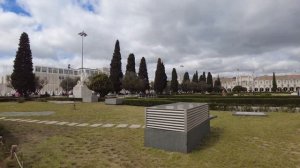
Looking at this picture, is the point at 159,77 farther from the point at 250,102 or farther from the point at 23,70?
the point at 250,102

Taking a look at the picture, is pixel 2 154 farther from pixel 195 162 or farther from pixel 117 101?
pixel 117 101

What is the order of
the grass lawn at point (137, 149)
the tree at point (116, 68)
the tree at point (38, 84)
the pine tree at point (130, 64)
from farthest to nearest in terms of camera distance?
the tree at point (38, 84), the pine tree at point (130, 64), the tree at point (116, 68), the grass lawn at point (137, 149)

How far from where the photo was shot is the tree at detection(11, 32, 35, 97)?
168 ft

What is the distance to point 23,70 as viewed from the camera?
5200 centimetres

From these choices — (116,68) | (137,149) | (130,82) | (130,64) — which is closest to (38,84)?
(130,64)

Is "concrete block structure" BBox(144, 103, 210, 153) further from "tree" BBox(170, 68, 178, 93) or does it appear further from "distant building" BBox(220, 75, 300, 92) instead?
"distant building" BBox(220, 75, 300, 92)

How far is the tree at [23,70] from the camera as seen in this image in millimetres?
51312

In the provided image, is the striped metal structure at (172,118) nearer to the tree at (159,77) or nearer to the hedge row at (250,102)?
the hedge row at (250,102)

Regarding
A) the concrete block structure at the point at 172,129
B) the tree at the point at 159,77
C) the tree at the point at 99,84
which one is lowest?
the concrete block structure at the point at 172,129

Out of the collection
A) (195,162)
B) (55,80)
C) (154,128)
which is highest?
(55,80)

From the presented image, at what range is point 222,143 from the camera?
10594 mm

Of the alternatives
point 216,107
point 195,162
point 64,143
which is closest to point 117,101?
point 216,107

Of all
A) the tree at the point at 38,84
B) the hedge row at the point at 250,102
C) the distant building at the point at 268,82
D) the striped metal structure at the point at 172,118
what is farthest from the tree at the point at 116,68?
the distant building at the point at 268,82

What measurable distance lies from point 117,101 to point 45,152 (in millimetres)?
24337
